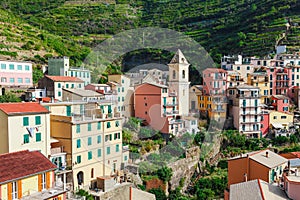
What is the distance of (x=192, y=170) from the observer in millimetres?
24453

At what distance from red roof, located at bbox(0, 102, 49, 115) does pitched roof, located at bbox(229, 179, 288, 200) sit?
905cm

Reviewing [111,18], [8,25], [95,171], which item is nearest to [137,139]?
[95,171]

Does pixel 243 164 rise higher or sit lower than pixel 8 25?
lower

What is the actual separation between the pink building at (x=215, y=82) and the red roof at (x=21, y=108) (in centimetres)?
1722

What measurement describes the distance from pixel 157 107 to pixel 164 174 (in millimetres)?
6916

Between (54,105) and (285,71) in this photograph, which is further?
(285,71)

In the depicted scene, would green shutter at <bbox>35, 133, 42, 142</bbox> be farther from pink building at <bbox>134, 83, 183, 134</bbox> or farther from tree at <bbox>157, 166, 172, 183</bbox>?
pink building at <bbox>134, 83, 183, 134</bbox>

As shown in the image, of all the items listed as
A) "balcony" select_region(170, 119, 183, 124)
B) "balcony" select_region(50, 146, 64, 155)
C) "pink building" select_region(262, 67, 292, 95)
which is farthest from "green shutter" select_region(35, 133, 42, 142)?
"pink building" select_region(262, 67, 292, 95)

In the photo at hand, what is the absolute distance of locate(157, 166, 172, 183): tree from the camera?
21578 mm

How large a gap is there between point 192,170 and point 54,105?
10460 mm

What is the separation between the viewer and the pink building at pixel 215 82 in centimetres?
3098

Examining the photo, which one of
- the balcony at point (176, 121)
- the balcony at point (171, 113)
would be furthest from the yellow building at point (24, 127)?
the balcony at point (171, 113)

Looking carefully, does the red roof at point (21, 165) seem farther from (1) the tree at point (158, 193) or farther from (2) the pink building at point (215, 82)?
(2) the pink building at point (215, 82)

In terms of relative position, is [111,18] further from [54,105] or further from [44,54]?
[54,105]
